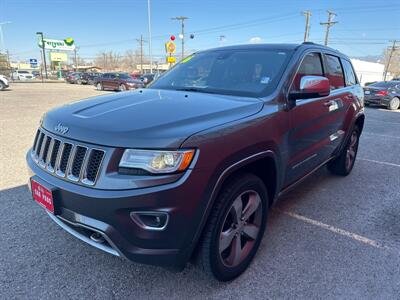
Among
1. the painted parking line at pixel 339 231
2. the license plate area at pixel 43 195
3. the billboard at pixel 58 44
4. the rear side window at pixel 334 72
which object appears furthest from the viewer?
the billboard at pixel 58 44

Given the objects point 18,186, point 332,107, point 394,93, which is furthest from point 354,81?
point 394,93

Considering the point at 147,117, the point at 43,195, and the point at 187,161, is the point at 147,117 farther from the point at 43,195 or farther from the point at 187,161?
the point at 43,195

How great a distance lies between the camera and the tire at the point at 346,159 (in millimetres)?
4773

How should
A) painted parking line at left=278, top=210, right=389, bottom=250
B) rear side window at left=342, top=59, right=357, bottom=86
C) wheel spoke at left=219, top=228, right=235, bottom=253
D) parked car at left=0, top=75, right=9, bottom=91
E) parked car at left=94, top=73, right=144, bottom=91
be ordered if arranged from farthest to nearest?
parked car at left=94, top=73, right=144, bottom=91 < parked car at left=0, top=75, right=9, bottom=91 < rear side window at left=342, top=59, right=357, bottom=86 < painted parking line at left=278, top=210, right=389, bottom=250 < wheel spoke at left=219, top=228, right=235, bottom=253

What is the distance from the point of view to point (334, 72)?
13.3ft

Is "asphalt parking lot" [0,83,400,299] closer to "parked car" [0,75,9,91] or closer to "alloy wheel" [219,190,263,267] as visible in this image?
"alloy wheel" [219,190,263,267]

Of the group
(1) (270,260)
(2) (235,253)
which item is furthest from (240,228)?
(1) (270,260)

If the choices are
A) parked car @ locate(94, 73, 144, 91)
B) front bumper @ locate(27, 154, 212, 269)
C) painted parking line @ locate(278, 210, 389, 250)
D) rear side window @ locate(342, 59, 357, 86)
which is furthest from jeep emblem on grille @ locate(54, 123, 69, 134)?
parked car @ locate(94, 73, 144, 91)

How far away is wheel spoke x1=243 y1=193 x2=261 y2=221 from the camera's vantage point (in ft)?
8.18

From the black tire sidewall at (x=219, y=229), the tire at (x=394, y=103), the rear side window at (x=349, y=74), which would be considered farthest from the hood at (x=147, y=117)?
the tire at (x=394, y=103)

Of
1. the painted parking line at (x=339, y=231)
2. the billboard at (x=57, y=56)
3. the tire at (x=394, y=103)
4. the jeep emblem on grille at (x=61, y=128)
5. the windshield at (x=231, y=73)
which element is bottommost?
the painted parking line at (x=339, y=231)

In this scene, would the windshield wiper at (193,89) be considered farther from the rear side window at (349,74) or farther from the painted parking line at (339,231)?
the rear side window at (349,74)

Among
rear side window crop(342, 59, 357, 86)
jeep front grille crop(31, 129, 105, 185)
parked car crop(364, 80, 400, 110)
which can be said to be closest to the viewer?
jeep front grille crop(31, 129, 105, 185)

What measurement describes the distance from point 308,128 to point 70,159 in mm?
2299
